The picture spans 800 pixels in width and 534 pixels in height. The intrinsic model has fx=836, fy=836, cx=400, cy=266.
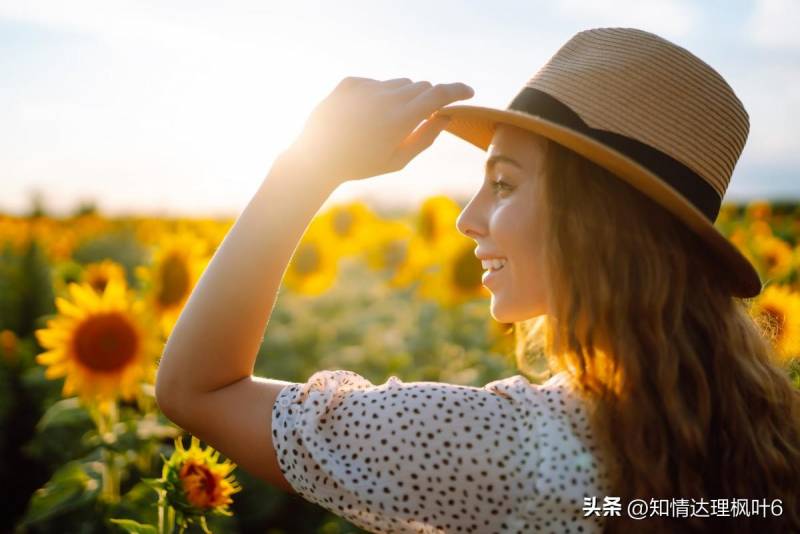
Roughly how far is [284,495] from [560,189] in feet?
7.09

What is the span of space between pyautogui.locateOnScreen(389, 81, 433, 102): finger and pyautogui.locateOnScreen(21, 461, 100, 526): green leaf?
1.69 m

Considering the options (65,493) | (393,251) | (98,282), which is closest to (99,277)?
(98,282)

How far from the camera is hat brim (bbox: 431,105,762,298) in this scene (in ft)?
4.37

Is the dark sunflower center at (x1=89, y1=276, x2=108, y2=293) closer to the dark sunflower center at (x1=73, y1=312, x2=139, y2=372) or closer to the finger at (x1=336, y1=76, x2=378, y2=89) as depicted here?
the dark sunflower center at (x1=73, y1=312, x2=139, y2=372)

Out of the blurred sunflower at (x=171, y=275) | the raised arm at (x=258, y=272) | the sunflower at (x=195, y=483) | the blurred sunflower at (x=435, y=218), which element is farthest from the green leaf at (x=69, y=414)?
the blurred sunflower at (x=435, y=218)

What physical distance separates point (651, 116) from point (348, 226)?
4.34m

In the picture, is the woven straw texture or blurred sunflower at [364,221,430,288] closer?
the woven straw texture

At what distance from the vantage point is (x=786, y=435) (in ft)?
4.88

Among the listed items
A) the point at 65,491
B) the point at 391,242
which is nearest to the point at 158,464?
the point at 65,491

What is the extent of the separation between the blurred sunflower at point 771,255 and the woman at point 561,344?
205cm

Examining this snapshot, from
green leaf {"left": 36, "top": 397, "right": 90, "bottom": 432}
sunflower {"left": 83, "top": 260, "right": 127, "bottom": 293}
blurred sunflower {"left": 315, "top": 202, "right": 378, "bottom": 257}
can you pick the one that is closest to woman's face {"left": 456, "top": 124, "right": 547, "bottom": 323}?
green leaf {"left": 36, "top": 397, "right": 90, "bottom": 432}

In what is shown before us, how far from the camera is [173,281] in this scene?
3.69 metres

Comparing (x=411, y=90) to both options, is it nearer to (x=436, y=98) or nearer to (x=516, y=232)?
(x=436, y=98)

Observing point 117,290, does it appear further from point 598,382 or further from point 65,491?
point 598,382
